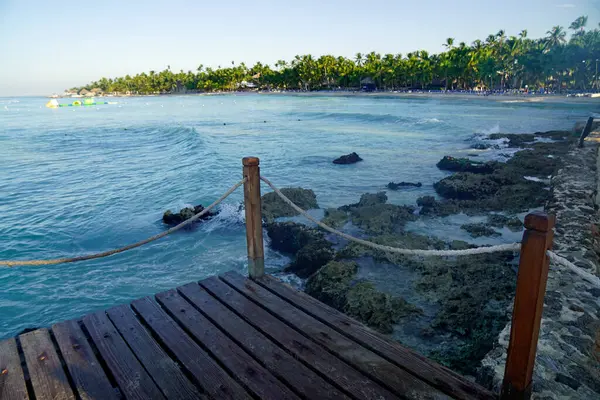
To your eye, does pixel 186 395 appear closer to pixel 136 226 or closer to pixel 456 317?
pixel 456 317

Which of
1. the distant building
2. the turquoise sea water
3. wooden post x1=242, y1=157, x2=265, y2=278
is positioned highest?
the distant building

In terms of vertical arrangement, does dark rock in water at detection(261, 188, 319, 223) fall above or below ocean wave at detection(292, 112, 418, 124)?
below

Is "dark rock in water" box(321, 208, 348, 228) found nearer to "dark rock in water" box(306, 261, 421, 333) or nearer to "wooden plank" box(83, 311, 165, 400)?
"dark rock in water" box(306, 261, 421, 333)

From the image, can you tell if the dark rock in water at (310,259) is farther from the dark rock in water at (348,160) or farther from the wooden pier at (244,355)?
the dark rock in water at (348,160)

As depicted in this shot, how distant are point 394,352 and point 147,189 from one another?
16222 mm

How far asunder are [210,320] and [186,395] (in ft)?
3.31

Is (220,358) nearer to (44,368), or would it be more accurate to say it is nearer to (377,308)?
(44,368)

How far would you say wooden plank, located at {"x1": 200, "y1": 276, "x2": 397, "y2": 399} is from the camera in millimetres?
2682

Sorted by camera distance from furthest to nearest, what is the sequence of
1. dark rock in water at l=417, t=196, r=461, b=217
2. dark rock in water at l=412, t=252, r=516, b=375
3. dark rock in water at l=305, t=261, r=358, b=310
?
dark rock in water at l=417, t=196, r=461, b=217 < dark rock in water at l=305, t=261, r=358, b=310 < dark rock in water at l=412, t=252, r=516, b=375

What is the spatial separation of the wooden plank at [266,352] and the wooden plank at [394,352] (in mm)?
573

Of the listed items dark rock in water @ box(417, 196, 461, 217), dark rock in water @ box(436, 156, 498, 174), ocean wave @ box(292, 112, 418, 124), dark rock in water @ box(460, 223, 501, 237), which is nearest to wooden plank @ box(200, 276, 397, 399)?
dark rock in water @ box(460, 223, 501, 237)

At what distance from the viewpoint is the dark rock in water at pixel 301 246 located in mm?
7891

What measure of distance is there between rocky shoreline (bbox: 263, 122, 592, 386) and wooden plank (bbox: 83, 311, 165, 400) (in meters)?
2.71

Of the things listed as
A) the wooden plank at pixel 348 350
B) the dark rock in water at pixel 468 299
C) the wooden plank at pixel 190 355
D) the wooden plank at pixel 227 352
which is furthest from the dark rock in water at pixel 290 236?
the wooden plank at pixel 190 355
